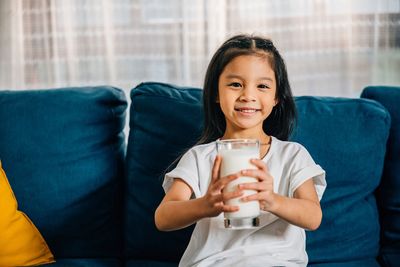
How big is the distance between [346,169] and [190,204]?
2.30 feet

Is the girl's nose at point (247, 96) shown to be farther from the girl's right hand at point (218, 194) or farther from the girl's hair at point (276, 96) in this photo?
the girl's right hand at point (218, 194)

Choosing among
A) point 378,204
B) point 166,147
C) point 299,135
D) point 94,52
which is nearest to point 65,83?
point 94,52

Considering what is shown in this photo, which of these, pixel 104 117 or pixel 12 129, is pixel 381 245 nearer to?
pixel 104 117

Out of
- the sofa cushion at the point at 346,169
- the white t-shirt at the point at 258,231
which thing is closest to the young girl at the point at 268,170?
the white t-shirt at the point at 258,231

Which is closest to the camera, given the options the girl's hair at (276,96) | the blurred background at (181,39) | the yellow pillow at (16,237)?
the girl's hair at (276,96)

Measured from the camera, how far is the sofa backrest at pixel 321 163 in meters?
2.12

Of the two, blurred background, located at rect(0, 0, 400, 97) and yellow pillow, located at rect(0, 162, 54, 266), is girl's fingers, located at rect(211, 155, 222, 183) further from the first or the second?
blurred background, located at rect(0, 0, 400, 97)

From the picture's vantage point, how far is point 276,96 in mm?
1939

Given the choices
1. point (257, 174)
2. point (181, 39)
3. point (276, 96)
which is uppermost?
point (181, 39)

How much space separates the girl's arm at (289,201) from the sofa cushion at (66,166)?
79 centimetres

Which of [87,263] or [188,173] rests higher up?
[188,173]

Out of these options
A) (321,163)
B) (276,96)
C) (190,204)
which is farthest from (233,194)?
(321,163)

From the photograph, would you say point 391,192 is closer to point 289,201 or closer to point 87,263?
point 289,201

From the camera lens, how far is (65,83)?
10.2ft
